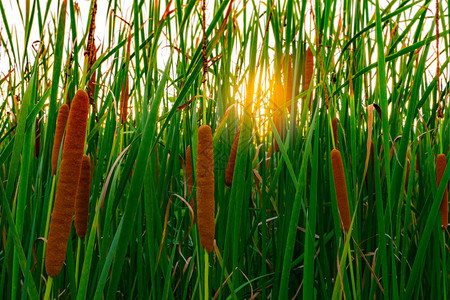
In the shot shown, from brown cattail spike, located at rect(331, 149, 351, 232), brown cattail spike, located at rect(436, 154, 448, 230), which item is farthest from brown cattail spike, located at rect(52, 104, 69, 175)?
brown cattail spike, located at rect(436, 154, 448, 230)

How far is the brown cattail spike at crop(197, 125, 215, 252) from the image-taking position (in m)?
0.67

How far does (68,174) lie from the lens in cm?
61

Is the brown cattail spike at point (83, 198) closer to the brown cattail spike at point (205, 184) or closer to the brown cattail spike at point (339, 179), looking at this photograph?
the brown cattail spike at point (205, 184)

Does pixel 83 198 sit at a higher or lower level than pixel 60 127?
lower

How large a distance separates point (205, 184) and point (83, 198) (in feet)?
0.79

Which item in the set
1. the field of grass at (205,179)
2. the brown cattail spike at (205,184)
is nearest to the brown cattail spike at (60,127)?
the field of grass at (205,179)

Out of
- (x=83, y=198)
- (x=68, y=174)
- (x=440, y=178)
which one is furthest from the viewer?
(x=440, y=178)

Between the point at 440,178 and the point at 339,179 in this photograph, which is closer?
the point at 339,179

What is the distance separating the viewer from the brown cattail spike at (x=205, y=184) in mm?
669

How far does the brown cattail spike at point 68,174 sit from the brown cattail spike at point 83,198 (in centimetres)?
10

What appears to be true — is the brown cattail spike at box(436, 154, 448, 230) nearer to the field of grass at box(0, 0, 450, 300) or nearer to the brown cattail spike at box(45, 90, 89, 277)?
the field of grass at box(0, 0, 450, 300)

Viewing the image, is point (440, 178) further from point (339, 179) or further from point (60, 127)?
point (60, 127)

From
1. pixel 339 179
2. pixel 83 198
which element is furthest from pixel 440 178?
pixel 83 198

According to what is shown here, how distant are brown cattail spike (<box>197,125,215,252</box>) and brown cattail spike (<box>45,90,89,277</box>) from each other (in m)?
0.18
